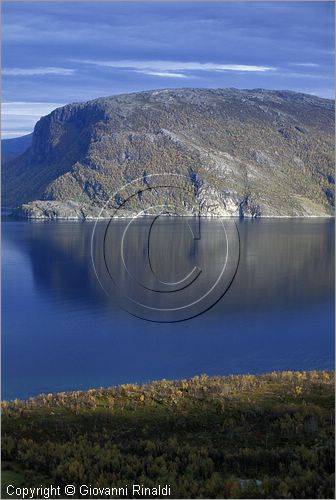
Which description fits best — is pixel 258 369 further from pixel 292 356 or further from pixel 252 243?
pixel 252 243

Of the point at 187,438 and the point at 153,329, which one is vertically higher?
the point at 187,438

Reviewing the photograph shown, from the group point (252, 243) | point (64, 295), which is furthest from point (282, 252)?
point (64, 295)

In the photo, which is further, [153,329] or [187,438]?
[153,329]

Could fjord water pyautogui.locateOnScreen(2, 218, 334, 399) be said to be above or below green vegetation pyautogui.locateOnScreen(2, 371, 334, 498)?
below

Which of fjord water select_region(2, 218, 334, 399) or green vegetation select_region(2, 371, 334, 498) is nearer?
green vegetation select_region(2, 371, 334, 498)
